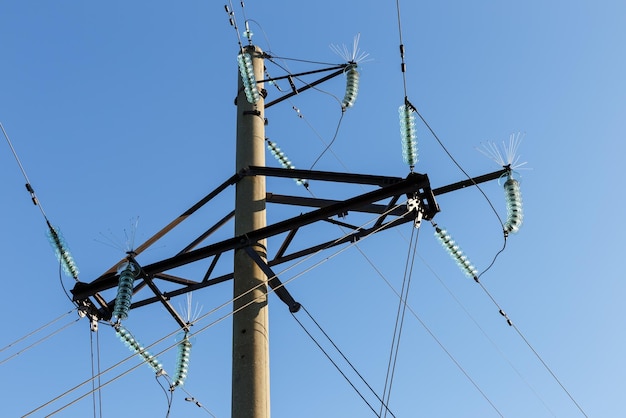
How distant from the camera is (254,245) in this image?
10586 mm

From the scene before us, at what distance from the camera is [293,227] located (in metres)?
10.5

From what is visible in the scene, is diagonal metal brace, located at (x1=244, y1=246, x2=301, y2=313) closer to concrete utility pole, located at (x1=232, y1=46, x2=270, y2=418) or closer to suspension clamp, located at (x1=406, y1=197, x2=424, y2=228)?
concrete utility pole, located at (x1=232, y1=46, x2=270, y2=418)

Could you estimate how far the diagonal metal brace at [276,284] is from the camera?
10.4 m

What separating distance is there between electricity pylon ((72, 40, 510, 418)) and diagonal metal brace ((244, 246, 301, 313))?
13mm

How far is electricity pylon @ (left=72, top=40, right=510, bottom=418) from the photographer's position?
9.52 m

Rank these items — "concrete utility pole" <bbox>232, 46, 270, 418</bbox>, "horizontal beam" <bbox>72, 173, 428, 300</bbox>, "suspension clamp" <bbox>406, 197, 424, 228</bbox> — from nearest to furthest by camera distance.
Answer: "concrete utility pole" <bbox>232, 46, 270, 418</bbox>, "horizontal beam" <bbox>72, 173, 428, 300</bbox>, "suspension clamp" <bbox>406, 197, 424, 228</bbox>

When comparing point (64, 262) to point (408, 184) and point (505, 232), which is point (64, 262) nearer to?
point (408, 184)

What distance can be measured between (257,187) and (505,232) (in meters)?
3.59

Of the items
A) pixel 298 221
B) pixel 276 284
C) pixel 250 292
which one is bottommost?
pixel 250 292

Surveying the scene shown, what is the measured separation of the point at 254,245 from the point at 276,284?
2.01 feet

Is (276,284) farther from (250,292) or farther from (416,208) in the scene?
(416,208)

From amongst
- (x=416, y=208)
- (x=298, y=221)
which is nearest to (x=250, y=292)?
(x=298, y=221)

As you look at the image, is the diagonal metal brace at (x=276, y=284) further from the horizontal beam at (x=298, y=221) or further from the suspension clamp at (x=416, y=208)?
the suspension clamp at (x=416, y=208)

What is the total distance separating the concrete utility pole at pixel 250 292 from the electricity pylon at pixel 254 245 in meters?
0.01
